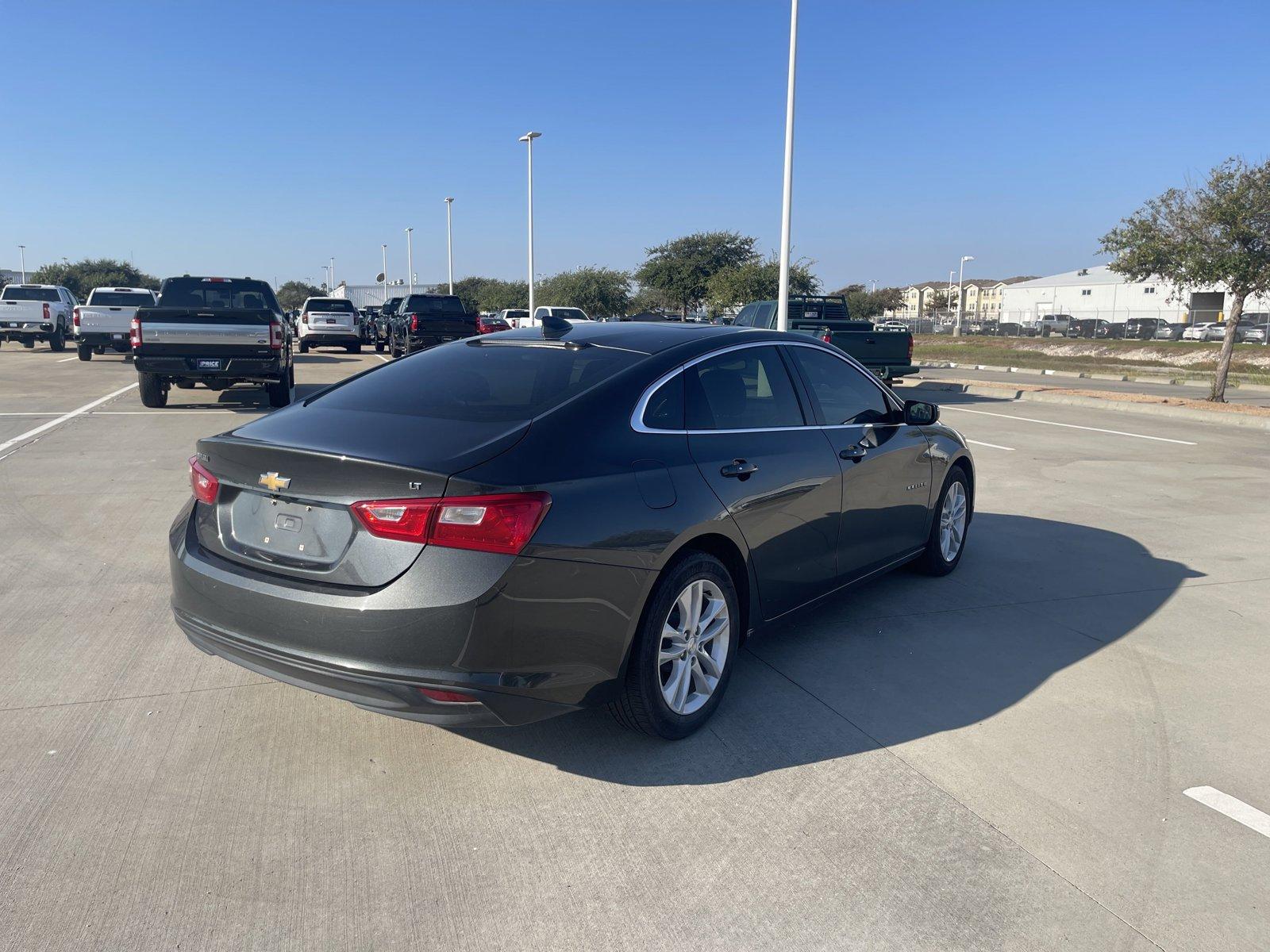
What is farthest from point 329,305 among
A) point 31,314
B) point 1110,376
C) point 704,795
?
point 704,795

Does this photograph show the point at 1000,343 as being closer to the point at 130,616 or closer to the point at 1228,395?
the point at 1228,395

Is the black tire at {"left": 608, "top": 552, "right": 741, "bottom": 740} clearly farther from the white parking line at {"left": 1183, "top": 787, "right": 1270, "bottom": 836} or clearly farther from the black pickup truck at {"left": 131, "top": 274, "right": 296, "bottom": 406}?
the black pickup truck at {"left": 131, "top": 274, "right": 296, "bottom": 406}

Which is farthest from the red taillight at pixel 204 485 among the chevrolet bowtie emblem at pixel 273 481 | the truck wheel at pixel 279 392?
the truck wheel at pixel 279 392

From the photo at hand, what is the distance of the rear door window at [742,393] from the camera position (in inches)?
165

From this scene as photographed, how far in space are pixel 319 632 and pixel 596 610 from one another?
3.03ft

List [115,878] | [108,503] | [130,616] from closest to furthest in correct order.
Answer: [115,878] → [130,616] → [108,503]

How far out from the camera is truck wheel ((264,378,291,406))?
14.5 metres

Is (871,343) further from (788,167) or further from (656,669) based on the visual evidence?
(656,669)

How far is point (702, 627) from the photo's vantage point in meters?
3.95

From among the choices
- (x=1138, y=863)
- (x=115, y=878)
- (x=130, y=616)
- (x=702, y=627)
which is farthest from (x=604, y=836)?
(x=130, y=616)

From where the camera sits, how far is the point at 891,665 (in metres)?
4.76

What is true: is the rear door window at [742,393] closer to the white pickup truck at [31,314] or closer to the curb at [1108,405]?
the curb at [1108,405]

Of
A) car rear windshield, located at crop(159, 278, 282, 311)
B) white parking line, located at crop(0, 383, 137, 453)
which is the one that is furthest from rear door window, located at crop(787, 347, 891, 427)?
car rear windshield, located at crop(159, 278, 282, 311)

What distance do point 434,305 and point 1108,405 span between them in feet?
60.5
